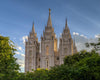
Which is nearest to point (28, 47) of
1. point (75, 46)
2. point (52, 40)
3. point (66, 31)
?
point (52, 40)

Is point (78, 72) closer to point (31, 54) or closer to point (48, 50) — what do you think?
point (48, 50)

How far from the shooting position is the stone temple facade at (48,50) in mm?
58375

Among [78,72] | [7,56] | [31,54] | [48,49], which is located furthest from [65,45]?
[78,72]

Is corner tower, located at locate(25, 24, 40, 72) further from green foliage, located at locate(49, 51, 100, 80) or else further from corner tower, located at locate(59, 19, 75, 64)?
green foliage, located at locate(49, 51, 100, 80)

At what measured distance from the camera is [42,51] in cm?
5947

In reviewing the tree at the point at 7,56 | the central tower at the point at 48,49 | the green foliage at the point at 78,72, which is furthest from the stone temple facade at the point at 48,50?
the green foliage at the point at 78,72

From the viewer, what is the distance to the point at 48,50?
59.4 meters

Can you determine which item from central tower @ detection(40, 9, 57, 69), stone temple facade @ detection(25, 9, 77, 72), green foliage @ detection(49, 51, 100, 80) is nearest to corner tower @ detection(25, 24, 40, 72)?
stone temple facade @ detection(25, 9, 77, 72)

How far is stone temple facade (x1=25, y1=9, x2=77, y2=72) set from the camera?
5838 cm

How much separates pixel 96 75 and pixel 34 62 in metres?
45.6

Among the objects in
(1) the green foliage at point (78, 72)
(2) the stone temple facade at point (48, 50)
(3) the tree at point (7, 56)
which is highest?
(2) the stone temple facade at point (48, 50)

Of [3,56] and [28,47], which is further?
[28,47]

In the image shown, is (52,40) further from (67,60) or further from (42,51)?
(67,60)

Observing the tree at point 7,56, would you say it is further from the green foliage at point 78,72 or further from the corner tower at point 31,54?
the corner tower at point 31,54
